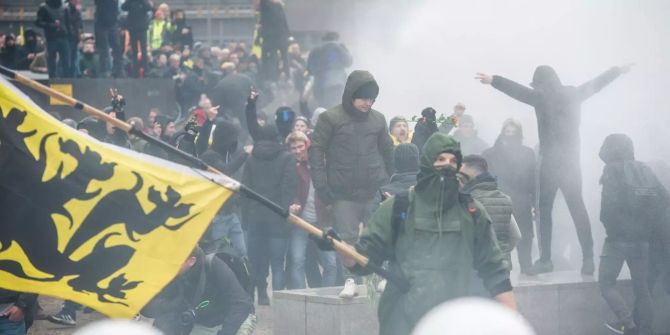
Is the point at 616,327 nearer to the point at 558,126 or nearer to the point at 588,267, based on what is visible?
the point at 588,267

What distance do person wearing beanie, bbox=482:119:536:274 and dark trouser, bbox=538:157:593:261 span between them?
1.31 ft

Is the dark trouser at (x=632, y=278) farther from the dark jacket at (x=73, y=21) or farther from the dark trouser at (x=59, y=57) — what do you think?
the dark trouser at (x=59, y=57)

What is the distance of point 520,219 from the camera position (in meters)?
14.1

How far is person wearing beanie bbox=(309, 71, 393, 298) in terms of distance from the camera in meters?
12.1

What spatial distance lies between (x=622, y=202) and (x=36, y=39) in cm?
1454

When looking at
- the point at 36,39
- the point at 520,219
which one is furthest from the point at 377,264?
the point at 36,39

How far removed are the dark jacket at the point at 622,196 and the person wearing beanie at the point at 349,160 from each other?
1.99 metres

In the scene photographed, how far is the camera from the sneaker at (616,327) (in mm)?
13130

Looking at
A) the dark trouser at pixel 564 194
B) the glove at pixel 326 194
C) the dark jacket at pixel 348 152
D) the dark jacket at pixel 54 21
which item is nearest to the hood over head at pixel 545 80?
the dark trouser at pixel 564 194

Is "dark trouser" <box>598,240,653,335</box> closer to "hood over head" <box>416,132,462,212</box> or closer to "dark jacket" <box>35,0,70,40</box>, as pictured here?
"hood over head" <box>416,132,462,212</box>

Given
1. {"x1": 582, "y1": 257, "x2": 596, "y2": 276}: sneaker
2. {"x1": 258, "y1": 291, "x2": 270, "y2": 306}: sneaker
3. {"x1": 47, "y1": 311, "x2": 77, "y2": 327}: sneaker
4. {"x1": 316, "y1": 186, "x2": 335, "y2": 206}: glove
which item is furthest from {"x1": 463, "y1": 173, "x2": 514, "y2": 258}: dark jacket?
{"x1": 47, "y1": 311, "x2": 77, "y2": 327}: sneaker

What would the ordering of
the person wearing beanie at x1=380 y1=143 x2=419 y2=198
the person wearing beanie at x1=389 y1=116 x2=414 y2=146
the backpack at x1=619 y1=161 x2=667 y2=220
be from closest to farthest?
the person wearing beanie at x1=380 y1=143 x2=419 y2=198 < the backpack at x1=619 y1=161 x2=667 y2=220 < the person wearing beanie at x1=389 y1=116 x2=414 y2=146

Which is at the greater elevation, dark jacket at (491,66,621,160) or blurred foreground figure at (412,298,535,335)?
dark jacket at (491,66,621,160)

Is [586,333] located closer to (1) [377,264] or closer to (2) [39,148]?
(1) [377,264]
